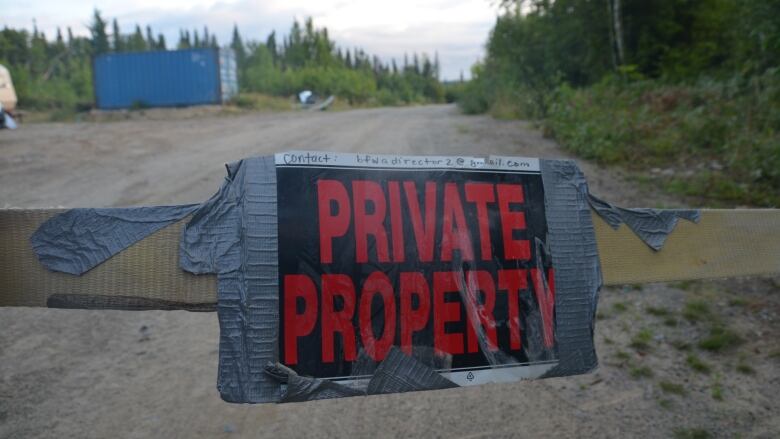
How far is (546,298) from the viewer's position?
1.74 meters

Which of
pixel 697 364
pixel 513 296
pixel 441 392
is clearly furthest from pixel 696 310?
pixel 513 296

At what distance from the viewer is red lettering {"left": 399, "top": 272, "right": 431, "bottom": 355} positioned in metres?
1.60

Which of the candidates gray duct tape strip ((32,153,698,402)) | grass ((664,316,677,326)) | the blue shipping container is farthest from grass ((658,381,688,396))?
the blue shipping container

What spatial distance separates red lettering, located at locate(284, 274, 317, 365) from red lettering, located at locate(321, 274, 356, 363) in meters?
0.04

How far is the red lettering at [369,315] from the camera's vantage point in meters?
1.57

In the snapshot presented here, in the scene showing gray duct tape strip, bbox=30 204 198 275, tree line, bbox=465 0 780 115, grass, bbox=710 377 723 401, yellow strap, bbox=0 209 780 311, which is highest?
tree line, bbox=465 0 780 115

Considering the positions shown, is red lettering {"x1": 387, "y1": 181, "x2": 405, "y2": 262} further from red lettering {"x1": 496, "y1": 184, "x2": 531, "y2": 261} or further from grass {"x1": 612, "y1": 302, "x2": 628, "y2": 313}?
grass {"x1": 612, "y1": 302, "x2": 628, "y2": 313}

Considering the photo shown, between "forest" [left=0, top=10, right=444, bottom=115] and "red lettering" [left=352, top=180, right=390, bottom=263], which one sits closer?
"red lettering" [left=352, top=180, right=390, bottom=263]

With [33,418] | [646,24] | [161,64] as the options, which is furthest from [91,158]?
[161,64]

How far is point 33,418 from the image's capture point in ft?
9.61

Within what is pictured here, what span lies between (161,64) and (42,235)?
1087 inches

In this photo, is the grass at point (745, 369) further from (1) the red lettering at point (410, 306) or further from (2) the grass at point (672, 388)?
(1) the red lettering at point (410, 306)

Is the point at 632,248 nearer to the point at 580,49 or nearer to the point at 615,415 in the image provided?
the point at 615,415

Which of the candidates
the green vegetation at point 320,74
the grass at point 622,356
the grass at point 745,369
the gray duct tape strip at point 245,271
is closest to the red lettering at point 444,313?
the gray duct tape strip at point 245,271
